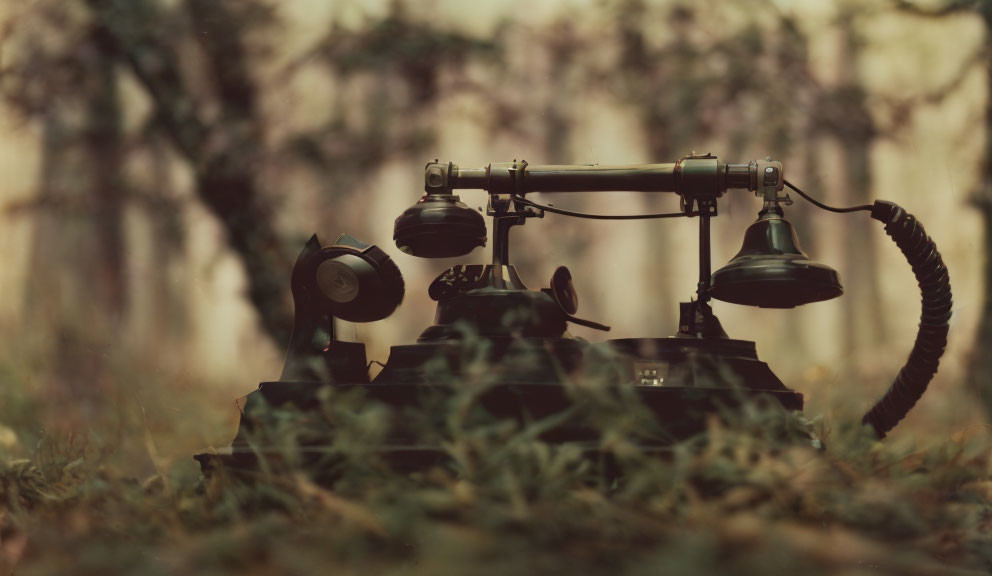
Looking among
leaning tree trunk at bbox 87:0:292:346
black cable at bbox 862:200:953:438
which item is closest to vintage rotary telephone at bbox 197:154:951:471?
black cable at bbox 862:200:953:438

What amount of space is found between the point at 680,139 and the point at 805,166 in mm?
316

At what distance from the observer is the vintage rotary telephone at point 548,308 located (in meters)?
0.87

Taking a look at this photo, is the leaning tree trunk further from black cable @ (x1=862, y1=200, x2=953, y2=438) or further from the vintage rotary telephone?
black cable @ (x1=862, y1=200, x2=953, y2=438)

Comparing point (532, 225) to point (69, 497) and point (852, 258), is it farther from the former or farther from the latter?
point (69, 497)

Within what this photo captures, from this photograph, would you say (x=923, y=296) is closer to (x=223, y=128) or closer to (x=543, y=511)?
(x=543, y=511)

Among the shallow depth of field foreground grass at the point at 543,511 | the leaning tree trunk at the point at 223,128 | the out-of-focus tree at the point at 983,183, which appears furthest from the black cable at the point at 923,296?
the leaning tree trunk at the point at 223,128

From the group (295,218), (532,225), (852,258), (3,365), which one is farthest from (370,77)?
(852,258)

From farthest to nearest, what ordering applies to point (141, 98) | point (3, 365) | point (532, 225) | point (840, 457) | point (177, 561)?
point (141, 98) < point (532, 225) < point (3, 365) < point (840, 457) < point (177, 561)

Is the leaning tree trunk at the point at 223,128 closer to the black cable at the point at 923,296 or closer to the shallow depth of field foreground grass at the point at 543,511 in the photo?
the shallow depth of field foreground grass at the point at 543,511

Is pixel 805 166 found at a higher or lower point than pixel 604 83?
lower

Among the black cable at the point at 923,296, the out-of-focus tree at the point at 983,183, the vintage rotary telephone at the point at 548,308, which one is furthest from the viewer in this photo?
the out-of-focus tree at the point at 983,183

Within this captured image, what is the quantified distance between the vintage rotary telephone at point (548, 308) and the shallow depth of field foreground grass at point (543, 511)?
0.06 metres

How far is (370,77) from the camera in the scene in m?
2.08

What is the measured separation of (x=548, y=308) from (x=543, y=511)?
1.40ft
